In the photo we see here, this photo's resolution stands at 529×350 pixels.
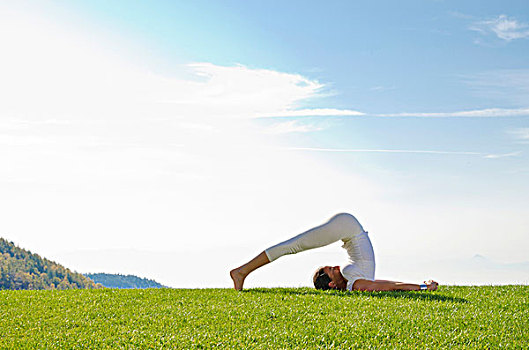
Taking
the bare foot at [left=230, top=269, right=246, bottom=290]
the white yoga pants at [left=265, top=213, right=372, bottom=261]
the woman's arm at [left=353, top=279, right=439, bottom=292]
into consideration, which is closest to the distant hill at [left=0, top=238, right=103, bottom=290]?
the bare foot at [left=230, top=269, right=246, bottom=290]

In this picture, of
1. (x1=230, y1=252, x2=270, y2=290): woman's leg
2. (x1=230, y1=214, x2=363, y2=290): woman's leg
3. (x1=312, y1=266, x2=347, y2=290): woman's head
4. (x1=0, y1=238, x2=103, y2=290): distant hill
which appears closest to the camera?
(x1=230, y1=214, x2=363, y2=290): woman's leg

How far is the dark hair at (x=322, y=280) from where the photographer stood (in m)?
6.61

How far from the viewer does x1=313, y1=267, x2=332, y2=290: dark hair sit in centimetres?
661

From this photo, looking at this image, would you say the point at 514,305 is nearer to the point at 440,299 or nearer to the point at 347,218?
the point at 440,299

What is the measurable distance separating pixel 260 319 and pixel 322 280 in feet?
6.72

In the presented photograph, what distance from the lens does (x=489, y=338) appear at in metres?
4.32

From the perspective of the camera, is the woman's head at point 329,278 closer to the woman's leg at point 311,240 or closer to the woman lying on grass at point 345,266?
the woman lying on grass at point 345,266

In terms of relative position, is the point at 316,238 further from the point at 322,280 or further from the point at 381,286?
the point at 381,286

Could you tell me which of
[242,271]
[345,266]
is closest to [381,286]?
[345,266]

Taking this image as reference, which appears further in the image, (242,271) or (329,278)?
(329,278)

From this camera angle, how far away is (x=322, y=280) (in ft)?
21.7

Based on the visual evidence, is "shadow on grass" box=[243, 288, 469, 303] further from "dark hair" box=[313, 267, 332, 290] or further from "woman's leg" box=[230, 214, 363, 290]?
"woman's leg" box=[230, 214, 363, 290]

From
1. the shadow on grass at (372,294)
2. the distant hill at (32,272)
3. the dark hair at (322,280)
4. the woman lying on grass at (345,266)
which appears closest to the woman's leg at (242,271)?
the woman lying on grass at (345,266)

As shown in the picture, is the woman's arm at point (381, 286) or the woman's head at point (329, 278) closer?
the woman's arm at point (381, 286)
